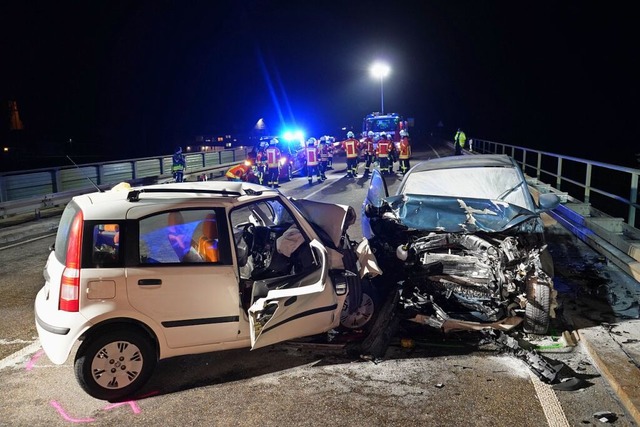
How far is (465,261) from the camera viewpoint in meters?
5.61

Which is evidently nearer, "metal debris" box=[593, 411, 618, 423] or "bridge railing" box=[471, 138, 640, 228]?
"metal debris" box=[593, 411, 618, 423]

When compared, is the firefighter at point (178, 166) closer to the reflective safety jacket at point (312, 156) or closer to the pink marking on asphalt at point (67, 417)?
the reflective safety jacket at point (312, 156)

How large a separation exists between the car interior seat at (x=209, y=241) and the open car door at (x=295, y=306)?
0.45 m

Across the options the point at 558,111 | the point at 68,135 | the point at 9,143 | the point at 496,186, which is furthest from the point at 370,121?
the point at 558,111

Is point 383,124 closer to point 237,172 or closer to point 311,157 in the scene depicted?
point 311,157

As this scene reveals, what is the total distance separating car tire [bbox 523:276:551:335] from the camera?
17.2 feet

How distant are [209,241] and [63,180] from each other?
14567 mm

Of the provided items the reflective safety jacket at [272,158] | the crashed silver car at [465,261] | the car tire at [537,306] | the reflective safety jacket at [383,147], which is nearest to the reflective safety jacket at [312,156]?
the reflective safety jacket at [272,158]

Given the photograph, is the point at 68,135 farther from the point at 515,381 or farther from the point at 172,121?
the point at 515,381

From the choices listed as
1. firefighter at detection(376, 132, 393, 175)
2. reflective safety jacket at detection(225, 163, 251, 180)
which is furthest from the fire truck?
reflective safety jacket at detection(225, 163, 251, 180)

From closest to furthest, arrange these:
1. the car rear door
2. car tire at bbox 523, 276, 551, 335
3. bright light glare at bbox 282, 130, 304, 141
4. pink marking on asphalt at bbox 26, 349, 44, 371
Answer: the car rear door < pink marking on asphalt at bbox 26, 349, 44, 371 < car tire at bbox 523, 276, 551, 335 < bright light glare at bbox 282, 130, 304, 141

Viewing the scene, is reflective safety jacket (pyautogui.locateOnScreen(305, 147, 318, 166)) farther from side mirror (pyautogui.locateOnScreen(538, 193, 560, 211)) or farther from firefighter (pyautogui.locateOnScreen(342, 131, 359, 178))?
side mirror (pyautogui.locateOnScreen(538, 193, 560, 211))

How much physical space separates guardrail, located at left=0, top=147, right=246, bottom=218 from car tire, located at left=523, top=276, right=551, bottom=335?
801 cm

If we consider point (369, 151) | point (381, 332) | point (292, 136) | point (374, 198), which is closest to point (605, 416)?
point (381, 332)
